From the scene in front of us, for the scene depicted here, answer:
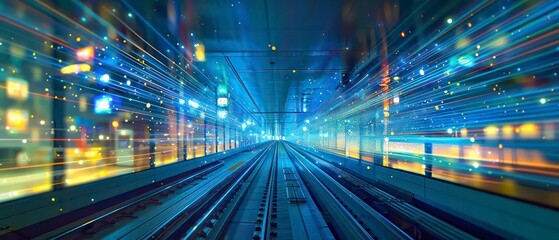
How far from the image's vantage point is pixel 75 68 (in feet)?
22.3

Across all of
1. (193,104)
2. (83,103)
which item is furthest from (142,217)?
(193,104)

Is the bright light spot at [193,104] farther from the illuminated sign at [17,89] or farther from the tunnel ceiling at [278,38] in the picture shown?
the illuminated sign at [17,89]

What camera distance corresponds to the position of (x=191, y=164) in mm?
13398

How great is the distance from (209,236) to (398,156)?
23.6 feet

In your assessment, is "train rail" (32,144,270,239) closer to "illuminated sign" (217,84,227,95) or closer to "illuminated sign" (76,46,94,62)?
"illuminated sign" (76,46,94,62)

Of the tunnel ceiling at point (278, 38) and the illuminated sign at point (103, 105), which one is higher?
the tunnel ceiling at point (278, 38)

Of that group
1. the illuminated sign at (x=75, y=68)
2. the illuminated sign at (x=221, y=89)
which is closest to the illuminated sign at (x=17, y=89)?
the illuminated sign at (x=75, y=68)

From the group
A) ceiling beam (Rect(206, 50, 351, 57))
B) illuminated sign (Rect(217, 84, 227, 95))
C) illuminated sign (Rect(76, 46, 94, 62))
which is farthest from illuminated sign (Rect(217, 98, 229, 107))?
illuminated sign (Rect(76, 46, 94, 62))

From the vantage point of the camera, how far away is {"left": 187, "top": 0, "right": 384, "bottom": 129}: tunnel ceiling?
306 inches

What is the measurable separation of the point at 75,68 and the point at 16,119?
4672 mm

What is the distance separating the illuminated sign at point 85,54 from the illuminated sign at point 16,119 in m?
3.38

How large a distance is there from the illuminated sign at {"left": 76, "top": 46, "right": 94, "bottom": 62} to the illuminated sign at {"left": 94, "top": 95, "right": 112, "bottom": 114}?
178cm

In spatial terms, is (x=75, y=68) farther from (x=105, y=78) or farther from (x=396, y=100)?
(x=396, y=100)

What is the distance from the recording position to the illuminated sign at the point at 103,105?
909 cm
